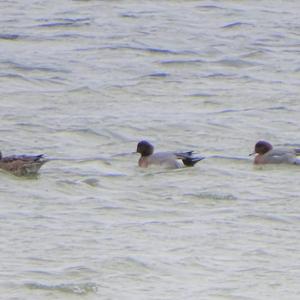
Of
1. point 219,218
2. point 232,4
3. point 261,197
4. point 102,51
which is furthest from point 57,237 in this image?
point 232,4

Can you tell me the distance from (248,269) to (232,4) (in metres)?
17.5

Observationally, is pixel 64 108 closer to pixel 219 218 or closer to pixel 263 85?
pixel 263 85

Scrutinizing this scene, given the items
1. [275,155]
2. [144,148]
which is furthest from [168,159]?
[275,155]

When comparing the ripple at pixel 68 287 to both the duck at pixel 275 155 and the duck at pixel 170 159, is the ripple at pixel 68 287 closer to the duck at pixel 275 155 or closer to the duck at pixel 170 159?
the duck at pixel 170 159

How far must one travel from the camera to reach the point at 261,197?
12609 mm

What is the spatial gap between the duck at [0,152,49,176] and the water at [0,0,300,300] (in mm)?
Answer: 132

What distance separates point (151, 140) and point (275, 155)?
6.45 feet

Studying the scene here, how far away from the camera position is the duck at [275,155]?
47.1 feet

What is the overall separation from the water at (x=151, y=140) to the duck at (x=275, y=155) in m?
0.15

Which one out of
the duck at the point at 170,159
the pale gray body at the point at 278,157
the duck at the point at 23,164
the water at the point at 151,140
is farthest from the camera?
the pale gray body at the point at 278,157

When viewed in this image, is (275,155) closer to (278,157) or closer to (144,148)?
(278,157)

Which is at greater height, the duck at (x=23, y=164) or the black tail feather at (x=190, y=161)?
the duck at (x=23, y=164)

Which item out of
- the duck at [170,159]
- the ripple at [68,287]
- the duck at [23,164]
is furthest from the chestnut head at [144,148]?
the ripple at [68,287]

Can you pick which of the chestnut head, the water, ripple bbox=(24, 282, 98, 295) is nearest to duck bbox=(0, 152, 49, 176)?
the water
